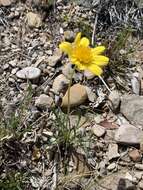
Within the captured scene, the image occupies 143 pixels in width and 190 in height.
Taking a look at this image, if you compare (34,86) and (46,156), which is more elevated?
(34,86)

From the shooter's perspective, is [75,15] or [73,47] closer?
[73,47]

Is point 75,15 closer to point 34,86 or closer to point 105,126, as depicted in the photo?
point 34,86

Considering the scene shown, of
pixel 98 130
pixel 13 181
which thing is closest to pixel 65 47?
pixel 98 130

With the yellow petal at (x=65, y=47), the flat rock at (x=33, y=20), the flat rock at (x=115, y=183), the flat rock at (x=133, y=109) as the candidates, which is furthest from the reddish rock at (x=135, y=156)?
the flat rock at (x=33, y=20)

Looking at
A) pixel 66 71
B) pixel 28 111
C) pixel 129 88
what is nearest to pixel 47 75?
pixel 66 71

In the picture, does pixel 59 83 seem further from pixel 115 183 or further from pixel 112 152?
pixel 115 183

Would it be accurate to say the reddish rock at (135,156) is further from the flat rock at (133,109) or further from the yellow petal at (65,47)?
the yellow petal at (65,47)
